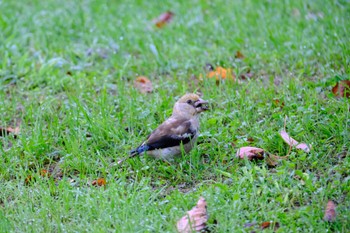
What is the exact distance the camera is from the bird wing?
18.7 ft

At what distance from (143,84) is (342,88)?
2.28 m

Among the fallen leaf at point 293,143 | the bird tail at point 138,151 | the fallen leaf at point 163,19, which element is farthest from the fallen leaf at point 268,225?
the fallen leaf at point 163,19

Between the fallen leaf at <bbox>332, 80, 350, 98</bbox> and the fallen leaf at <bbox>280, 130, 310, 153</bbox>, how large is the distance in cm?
95

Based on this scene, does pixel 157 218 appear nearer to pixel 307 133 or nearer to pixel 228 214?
pixel 228 214

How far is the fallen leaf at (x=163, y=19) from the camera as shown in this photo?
896 cm

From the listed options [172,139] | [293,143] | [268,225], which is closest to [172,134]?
[172,139]

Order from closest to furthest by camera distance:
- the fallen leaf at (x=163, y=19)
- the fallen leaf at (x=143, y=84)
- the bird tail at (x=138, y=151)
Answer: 1. the bird tail at (x=138, y=151)
2. the fallen leaf at (x=143, y=84)
3. the fallen leaf at (x=163, y=19)

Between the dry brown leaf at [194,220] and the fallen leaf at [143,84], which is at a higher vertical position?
the fallen leaf at [143,84]

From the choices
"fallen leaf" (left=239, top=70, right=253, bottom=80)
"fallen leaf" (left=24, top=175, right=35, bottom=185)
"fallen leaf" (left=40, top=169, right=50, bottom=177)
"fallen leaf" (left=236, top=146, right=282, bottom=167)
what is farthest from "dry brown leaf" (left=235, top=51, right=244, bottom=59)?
"fallen leaf" (left=24, top=175, right=35, bottom=185)

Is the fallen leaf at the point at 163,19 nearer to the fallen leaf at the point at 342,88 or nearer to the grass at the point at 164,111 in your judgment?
the grass at the point at 164,111

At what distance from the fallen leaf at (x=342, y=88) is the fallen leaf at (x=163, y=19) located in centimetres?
317

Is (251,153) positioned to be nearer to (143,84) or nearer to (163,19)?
(143,84)

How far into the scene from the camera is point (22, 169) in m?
5.84

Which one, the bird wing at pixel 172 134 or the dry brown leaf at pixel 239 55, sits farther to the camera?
the dry brown leaf at pixel 239 55
